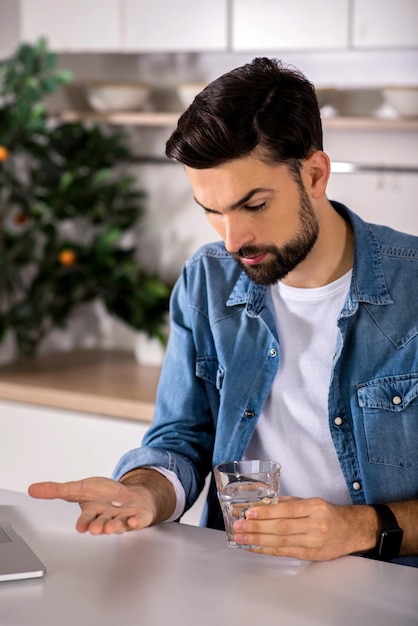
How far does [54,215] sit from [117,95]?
0.44 metres

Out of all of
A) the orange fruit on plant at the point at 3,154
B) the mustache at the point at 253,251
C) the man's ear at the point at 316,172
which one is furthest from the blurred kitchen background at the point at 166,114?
the mustache at the point at 253,251

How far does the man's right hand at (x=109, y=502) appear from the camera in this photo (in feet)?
4.65

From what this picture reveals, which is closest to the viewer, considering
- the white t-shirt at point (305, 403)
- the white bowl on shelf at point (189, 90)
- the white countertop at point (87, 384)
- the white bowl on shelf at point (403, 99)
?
the white t-shirt at point (305, 403)

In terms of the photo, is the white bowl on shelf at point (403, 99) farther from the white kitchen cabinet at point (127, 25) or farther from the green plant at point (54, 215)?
the green plant at point (54, 215)

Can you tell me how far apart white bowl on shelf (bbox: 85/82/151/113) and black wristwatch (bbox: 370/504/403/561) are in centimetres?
203

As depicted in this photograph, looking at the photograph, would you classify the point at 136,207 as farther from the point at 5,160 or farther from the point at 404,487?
the point at 404,487

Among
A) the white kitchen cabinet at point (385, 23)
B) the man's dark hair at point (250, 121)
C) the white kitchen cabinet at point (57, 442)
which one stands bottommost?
the white kitchen cabinet at point (57, 442)

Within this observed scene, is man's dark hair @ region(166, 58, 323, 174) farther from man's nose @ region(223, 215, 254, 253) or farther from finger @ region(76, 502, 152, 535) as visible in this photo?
finger @ region(76, 502, 152, 535)

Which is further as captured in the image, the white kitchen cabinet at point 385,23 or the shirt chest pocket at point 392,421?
the white kitchen cabinet at point 385,23

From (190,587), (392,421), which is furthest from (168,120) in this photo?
(190,587)

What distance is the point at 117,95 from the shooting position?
323cm

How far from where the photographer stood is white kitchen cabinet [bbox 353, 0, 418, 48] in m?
2.67

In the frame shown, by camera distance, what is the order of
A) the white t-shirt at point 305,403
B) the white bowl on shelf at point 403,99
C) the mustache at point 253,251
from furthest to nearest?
the white bowl on shelf at point 403,99 < the white t-shirt at point 305,403 < the mustache at point 253,251

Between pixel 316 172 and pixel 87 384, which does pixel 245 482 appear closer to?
pixel 316 172
